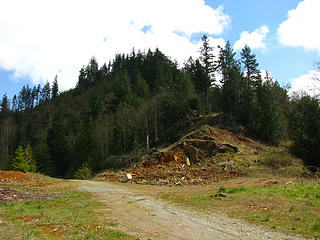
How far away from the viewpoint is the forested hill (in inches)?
1195

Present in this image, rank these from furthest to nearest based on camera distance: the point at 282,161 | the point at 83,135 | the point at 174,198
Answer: the point at 83,135
the point at 282,161
the point at 174,198

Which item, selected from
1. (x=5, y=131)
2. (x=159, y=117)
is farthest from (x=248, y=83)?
(x=5, y=131)

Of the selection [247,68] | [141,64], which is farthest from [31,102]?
[247,68]

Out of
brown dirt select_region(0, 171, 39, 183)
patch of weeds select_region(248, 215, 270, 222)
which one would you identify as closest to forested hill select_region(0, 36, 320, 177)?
brown dirt select_region(0, 171, 39, 183)

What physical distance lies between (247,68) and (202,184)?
32173mm

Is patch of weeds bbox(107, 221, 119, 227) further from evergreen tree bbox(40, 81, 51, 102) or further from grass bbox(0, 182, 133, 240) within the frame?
evergreen tree bbox(40, 81, 51, 102)

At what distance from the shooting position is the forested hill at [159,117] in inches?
1195

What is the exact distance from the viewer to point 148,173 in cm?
2381

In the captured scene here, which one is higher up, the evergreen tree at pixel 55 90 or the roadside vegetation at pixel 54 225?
the evergreen tree at pixel 55 90

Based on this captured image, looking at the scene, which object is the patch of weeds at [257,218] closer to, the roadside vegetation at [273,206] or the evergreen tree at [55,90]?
the roadside vegetation at [273,206]

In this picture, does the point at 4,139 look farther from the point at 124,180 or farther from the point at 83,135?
the point at 124,180

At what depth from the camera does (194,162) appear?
2634 centimetres

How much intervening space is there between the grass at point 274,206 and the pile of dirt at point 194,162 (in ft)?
21.5

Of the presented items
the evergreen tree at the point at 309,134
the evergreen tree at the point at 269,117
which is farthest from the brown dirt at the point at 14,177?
the evergreen tree at the point at 269,117
